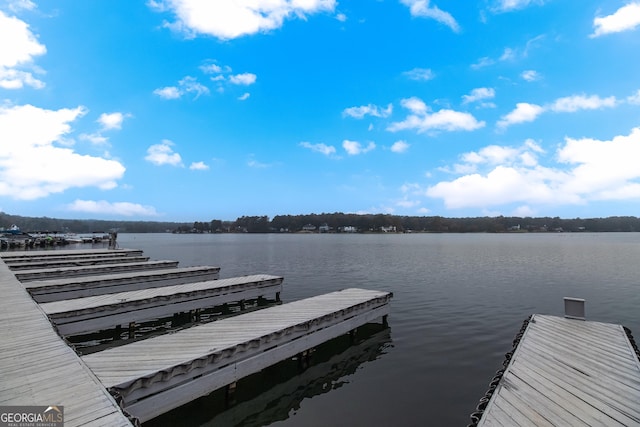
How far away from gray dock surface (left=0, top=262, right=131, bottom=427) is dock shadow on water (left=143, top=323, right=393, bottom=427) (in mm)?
2194

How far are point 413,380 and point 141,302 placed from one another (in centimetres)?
1121

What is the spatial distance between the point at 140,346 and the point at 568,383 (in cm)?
980

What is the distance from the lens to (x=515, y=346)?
9320 millimetres

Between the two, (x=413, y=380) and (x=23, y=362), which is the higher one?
(x=23, y=362)

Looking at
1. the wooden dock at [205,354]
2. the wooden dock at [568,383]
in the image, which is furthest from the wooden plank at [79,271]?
the wooden dock at [568,383]

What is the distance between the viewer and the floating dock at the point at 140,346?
18.3 feet

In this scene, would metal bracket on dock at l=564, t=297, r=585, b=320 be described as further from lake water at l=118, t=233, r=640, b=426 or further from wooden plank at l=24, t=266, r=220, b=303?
wooden plank at l=24, t=266, r=220, b=303

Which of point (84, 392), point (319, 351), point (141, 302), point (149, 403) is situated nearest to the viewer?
point (84, 392)

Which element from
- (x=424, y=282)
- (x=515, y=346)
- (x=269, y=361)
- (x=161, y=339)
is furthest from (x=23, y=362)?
(x=424, y=282)

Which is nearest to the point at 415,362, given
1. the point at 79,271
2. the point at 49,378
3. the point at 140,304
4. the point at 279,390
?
the point at 279,390

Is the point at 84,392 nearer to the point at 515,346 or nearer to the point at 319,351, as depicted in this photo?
the point at 319,351

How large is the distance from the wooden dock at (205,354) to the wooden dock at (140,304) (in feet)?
16.9

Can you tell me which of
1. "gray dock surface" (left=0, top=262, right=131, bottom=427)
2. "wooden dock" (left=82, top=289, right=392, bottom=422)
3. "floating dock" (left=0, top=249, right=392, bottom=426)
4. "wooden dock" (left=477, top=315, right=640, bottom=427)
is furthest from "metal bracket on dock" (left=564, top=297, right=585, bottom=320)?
"gray dock surface" (left=0, top=262, right=131, bottom=427)

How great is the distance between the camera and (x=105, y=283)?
18.3 m
